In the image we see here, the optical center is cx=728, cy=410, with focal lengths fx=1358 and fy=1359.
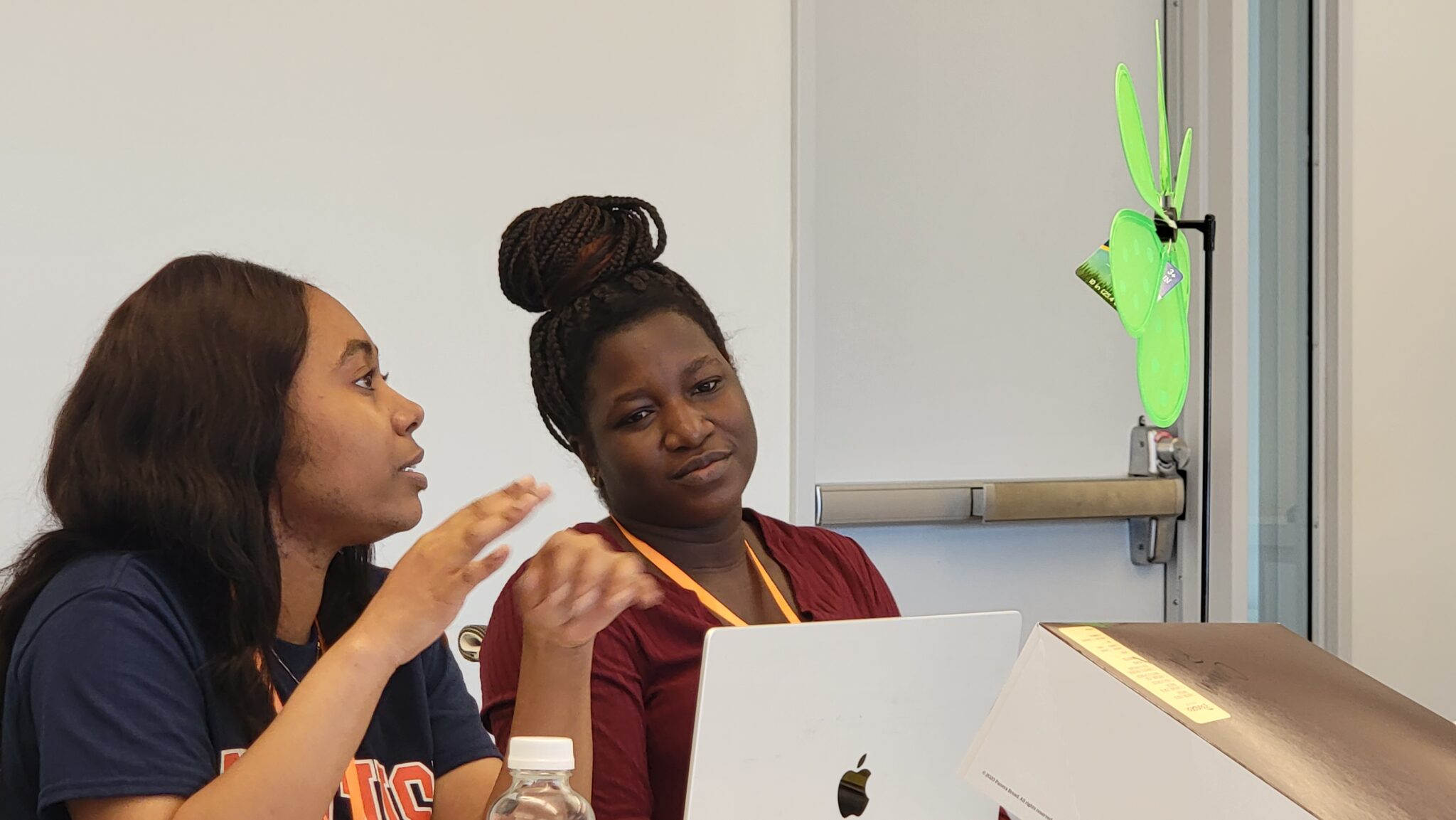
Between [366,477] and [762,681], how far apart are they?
0.38 m

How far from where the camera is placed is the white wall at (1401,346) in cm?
275

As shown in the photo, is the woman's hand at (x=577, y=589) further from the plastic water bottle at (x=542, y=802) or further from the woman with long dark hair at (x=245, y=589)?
the plastic water bottle at (x=542, y=802)

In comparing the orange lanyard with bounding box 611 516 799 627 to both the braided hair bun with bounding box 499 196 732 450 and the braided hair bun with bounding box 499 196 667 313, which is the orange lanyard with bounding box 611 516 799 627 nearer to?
the braided hair bun with bounding box 499 196 732 450

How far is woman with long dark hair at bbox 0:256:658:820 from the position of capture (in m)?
0.91

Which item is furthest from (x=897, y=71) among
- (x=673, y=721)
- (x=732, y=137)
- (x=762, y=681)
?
(x=762, y=681)

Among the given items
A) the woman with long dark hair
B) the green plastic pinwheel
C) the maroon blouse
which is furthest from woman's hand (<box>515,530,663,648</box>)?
the green plastic pinwheel

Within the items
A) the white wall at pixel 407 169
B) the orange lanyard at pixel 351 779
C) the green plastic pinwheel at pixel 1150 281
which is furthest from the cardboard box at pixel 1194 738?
the white wall at pixel 407 169

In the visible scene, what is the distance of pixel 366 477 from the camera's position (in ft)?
3.53

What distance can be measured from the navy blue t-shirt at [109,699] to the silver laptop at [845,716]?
357 mm

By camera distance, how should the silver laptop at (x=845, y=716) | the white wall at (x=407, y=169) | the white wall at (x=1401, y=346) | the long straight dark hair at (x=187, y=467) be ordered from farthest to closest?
the white wall at (x=1401, y=346) → the white wall at (x=407, y=169) → the long straight dark hair at (x=187, y=467) → the silver laptop at (x=845, y=716)

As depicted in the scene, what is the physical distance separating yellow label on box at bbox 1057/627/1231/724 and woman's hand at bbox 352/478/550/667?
1.16ft

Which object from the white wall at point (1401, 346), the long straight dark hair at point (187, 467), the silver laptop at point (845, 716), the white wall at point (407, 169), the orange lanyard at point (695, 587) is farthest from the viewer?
the white wall at point (1401, 346)

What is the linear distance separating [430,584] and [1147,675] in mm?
471

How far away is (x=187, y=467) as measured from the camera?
3.36 feet
